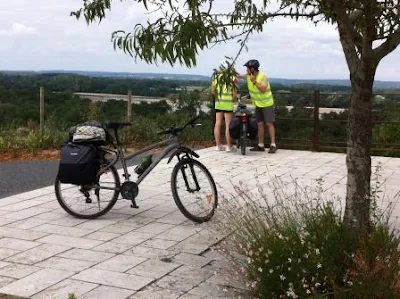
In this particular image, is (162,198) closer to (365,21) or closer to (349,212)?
(349,212)

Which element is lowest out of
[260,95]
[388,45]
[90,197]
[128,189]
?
[90,197]

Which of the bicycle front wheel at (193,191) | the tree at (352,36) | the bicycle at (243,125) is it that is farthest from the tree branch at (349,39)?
the bicycle at (243,125)

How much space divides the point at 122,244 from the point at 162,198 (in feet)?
6.99

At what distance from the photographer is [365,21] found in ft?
13.4

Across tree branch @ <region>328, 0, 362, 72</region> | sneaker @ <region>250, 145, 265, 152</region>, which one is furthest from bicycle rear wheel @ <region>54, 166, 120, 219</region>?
sneaker @ <region>250, 145, 265, 152</region>

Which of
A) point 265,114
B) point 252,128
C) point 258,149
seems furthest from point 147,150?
point 258,149

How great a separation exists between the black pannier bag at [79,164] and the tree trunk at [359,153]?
2974 mm

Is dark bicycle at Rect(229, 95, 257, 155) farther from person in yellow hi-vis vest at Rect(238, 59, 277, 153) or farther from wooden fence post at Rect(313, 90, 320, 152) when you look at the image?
wooden fence post at Rect(313, 90, 320, 152)

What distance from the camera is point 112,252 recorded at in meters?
5.35

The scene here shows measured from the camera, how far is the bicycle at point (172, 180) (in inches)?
252

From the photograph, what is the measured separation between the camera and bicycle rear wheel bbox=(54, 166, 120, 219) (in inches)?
257

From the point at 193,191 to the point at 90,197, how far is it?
117 cm

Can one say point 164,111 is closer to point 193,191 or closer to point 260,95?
point 260,95

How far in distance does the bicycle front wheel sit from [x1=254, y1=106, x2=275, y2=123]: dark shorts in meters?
5.43
